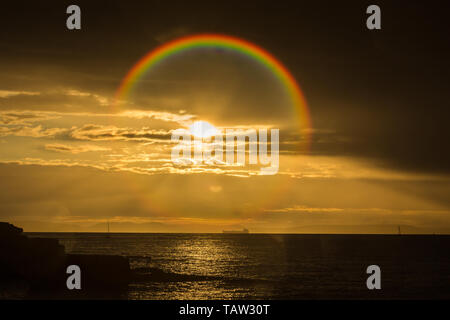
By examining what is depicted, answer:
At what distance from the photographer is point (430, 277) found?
105 m

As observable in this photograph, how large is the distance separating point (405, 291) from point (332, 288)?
11530 millimetres

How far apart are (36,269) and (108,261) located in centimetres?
1132

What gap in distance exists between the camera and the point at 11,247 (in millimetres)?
83688

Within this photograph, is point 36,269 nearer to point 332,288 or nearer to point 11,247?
point 11,247

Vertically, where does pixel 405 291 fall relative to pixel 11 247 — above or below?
below
